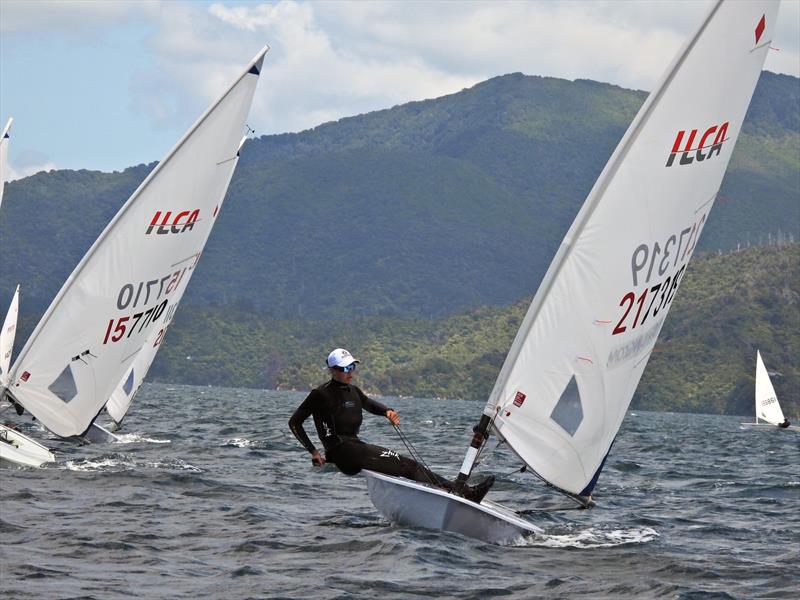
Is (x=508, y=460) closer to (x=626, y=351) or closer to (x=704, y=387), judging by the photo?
(x=626, y=351)

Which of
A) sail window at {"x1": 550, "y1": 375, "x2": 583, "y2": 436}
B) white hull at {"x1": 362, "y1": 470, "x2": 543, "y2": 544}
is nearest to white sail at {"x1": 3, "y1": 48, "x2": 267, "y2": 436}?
white hull at {"x1": 362, "y1": 470, "x2": 543, "y2": 544}

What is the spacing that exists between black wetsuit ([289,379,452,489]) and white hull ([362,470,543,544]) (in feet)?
0.56

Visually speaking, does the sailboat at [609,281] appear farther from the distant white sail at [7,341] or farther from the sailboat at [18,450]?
the distant white sail at [7,341]

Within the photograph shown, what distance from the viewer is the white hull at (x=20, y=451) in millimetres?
19891

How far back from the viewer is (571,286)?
1412 centimetres

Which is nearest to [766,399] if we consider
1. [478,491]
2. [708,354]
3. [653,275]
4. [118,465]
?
[118,465]

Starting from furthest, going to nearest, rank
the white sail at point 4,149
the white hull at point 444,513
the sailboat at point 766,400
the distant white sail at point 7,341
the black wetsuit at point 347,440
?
the sailboat at point 766,400 → the distant white sail at point 7,341 → the white sail at point 4,149 → the black wetsuit at point 347,440 → the white hull at point 444,513

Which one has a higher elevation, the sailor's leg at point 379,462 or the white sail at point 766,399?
the white sail at point 766,399

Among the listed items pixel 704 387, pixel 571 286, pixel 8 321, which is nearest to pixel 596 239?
pixel 571 286

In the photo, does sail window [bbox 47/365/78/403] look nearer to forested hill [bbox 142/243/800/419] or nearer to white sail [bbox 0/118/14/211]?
white sail [bbox 0/118/14/211]

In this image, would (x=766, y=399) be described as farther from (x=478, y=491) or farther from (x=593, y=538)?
(x=478, y=491)

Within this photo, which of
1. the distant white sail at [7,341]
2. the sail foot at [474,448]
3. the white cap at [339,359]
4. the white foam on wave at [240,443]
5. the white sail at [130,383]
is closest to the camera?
the sail foot at [474,448]

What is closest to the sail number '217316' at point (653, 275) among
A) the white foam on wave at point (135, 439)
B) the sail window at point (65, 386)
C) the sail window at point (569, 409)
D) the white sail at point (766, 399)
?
the sail window at point (569, 409)

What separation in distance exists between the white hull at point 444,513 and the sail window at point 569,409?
1.17 metres
